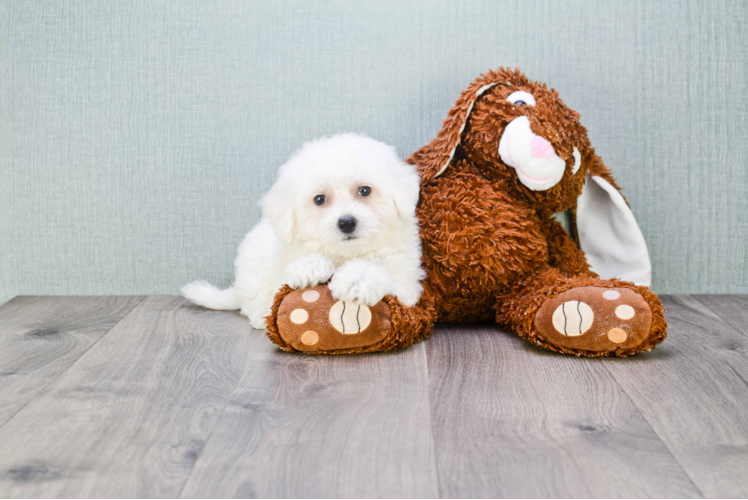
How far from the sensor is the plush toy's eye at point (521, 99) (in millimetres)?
1411

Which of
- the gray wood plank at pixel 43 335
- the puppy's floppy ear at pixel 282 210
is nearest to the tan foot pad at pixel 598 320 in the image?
the puppy's floppy ear at pixel 282 210

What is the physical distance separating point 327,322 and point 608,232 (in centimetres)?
82

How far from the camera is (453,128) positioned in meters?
1.44

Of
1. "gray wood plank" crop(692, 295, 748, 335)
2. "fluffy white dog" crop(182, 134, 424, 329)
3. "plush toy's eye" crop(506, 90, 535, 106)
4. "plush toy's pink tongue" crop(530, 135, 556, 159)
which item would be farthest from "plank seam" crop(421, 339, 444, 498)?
"gray wood plank" crop(692, 295, 748, 335)

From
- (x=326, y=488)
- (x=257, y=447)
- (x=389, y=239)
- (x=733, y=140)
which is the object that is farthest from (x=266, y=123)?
(x=733, y=140)

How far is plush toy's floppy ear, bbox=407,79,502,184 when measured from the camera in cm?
143

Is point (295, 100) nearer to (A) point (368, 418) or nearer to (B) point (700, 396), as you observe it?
(A) point (368, 418)

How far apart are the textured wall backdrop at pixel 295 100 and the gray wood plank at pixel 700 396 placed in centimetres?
44

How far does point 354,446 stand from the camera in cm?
88

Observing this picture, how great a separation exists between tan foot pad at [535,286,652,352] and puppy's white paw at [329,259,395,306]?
334mm

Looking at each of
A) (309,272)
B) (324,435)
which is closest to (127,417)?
(324,435)

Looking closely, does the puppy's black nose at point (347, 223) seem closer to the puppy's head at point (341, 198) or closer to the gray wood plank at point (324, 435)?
the puppy's head at point (341, 198)

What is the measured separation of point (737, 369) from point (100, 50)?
166 centimetres

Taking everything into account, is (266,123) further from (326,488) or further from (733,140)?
(733,140)
